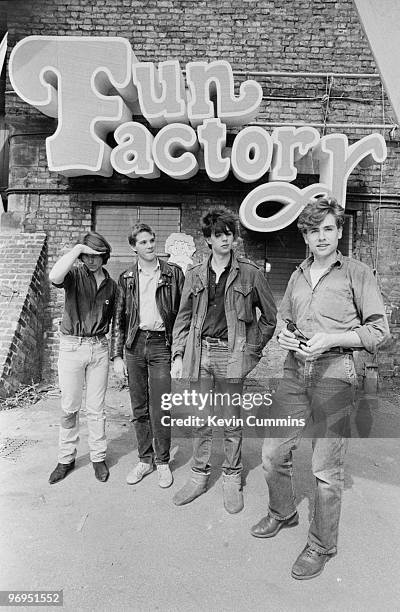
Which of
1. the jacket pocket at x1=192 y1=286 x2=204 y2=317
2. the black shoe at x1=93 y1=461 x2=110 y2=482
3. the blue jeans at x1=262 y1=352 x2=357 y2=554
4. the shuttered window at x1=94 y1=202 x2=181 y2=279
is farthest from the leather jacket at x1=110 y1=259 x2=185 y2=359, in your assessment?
the shuttered window at x1=94 y1=202 x2=181 y2=279

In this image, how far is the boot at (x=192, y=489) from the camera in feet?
8.03

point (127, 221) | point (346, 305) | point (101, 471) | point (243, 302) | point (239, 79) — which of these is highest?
point (239, 79)

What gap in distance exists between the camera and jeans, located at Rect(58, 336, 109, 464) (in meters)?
2.69

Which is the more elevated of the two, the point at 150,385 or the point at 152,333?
the point at 152,333

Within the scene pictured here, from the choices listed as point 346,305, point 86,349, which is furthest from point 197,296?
point 346,305

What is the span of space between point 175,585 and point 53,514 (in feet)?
3.01

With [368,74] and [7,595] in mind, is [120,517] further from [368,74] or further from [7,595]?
[368,74]

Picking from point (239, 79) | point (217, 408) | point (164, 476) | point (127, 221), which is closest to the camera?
point (217, 408)

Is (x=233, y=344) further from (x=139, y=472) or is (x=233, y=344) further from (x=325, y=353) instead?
(x=139, y=472)

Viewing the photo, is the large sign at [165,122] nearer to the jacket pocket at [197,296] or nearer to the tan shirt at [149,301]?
the tan shirt at [149,301]

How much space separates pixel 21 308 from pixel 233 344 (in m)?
2.99

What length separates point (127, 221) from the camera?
16.7 ft

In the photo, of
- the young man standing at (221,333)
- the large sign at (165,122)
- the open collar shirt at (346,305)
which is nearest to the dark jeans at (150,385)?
the young man standing at (221,333)

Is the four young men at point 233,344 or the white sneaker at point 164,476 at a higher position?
the four young men at point 233,344
